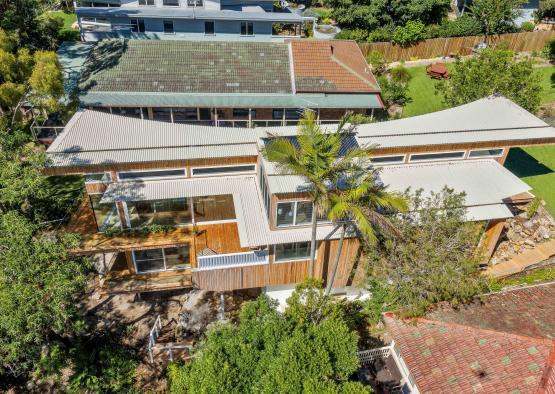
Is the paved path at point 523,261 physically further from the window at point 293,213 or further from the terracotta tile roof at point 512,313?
the window at point 293,213

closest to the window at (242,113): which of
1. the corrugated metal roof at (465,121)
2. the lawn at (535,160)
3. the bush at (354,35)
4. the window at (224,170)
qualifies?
the corrugated metal roof at (465,121)

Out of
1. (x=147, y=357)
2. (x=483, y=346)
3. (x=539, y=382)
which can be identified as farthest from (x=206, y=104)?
(x=539, y=382)

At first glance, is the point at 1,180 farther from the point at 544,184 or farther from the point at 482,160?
the point at 544,184

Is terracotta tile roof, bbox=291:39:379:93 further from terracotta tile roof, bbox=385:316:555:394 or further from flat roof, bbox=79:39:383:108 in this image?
terracotta tile roof, bbox=385:316:555:394

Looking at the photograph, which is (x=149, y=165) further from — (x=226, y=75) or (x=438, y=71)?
(x=438, y=71)

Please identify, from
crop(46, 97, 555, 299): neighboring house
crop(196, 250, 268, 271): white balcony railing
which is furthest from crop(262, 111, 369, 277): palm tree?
crop(196, 250, 268, 271): white balcony railing

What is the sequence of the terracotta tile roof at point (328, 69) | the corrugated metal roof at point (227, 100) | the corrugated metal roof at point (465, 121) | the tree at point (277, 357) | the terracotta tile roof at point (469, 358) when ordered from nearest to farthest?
the tree at point (277, 357)
the terracotta tile roof at point (469, 358)
the corrugated metal roof at point (465, 121)
the corrugated metal roof at point (227, 100)
the terracotta tile roof at point (328, 69)

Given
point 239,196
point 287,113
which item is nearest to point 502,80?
point 287,113
